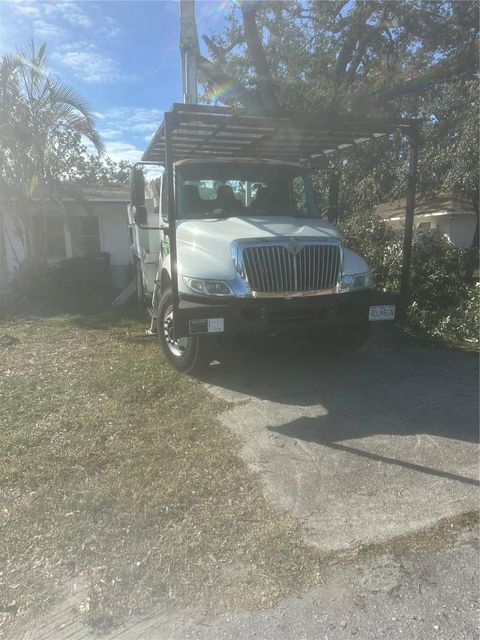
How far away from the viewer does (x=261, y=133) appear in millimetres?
6574

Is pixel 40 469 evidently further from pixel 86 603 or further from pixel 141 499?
pixel 86 603

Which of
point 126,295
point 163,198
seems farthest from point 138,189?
point 126,295

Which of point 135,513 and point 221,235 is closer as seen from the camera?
point 135,513

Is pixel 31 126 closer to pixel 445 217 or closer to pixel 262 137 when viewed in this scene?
pixel 262 137

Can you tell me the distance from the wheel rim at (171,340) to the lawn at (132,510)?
40 centimetres

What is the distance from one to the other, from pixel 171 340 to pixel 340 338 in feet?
6.84

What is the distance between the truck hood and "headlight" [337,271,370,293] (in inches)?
19.8

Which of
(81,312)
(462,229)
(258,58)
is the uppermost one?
(258,58)

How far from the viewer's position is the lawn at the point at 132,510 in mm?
2453

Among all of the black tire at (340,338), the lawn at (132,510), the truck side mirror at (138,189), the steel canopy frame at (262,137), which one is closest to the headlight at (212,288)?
the steel canopy frame at (262,137)

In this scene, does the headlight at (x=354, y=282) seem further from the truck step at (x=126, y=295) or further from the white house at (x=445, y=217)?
the white house at (x=445, y=217)

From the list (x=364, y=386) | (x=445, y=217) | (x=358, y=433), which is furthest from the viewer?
(x=445, y=217)

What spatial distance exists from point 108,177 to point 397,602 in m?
45.6

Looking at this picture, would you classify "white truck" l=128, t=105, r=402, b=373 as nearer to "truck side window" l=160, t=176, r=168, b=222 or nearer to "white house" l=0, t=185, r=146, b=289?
"truck side window" l=160, t=176, r=168, b=222
